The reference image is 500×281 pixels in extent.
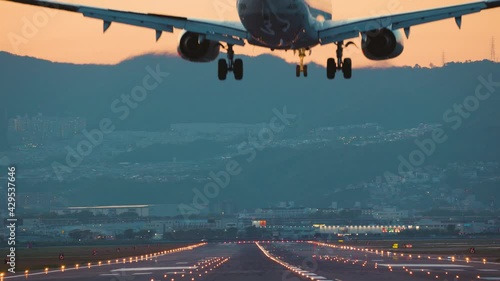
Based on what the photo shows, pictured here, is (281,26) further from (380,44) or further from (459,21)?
(459,21)

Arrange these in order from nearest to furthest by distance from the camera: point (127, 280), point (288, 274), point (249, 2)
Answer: point (249, 2) → point (127, 280) → point (288, 274)

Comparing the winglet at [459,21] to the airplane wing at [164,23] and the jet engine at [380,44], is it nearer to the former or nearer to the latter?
the jet engine at [380,44]

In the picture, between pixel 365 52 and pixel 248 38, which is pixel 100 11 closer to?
pixel 248 38

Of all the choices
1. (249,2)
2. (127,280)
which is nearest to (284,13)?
(249,2)

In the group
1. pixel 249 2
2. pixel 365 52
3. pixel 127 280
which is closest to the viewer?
pixel 249 2

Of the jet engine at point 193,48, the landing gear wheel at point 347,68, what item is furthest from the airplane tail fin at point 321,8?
the jet engine at point 193,48

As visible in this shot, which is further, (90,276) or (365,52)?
(90,276)

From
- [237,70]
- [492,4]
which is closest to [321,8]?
[237,70]

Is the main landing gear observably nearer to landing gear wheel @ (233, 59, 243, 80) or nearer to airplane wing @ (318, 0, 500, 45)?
landing gear wheel @ (233, 59, 243, 80)
